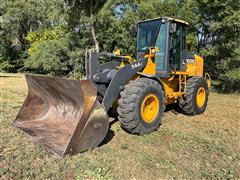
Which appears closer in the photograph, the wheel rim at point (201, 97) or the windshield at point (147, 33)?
the windshield at point (147, 33)

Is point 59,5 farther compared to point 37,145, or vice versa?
point 59,5

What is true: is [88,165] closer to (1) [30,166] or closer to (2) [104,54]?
(1) [30,166]

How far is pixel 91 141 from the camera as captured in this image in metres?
4.02

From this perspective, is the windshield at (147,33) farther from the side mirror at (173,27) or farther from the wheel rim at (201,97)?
the wheel rim at (201,97)

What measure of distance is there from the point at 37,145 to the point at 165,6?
12240 mm

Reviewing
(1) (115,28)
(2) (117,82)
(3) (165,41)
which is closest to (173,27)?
(3) (165,41)

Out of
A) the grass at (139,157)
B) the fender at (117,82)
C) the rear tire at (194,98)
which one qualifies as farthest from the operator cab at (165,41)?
the grass at (139,157)

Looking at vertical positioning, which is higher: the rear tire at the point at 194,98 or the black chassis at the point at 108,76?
the black chassis at the point at 108,76

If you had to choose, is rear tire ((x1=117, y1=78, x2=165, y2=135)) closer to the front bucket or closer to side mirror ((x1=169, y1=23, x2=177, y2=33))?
the front bucket

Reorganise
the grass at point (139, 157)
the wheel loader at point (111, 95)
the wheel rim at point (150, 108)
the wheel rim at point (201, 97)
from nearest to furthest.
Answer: the grass at point (139, 157)
the wheel loader at point (111, 95)
the wheel rim at point (150, 108)
the wheel rim at point (201, 97)

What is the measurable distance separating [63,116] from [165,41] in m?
2.71

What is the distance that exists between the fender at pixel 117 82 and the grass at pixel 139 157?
2.15 ft

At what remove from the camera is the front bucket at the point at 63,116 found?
392 cm

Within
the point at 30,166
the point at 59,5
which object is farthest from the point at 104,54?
the point at 59,5
